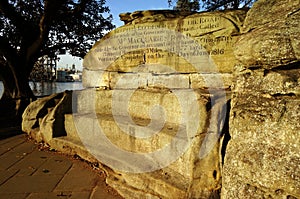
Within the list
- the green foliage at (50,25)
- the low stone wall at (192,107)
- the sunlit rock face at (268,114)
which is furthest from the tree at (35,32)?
the sunlit rock face at (268,114)

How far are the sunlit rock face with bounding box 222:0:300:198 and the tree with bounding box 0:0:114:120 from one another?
26.6ft

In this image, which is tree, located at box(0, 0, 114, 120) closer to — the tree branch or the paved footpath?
the tree branch

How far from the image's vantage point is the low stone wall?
77.5 inches

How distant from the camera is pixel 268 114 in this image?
6.47ft

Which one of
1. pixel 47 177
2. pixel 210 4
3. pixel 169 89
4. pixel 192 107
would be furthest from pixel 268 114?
pixel 210 4

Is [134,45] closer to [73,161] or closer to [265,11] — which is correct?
[73,161]

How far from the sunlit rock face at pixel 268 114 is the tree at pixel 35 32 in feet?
26.6

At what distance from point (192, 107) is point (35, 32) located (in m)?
9.03

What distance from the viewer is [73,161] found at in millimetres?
4566

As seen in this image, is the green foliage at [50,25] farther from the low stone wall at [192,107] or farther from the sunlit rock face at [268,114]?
the sunlit rock face at [268,114]

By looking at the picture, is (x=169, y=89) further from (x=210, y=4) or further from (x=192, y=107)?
(x=210, y=4)

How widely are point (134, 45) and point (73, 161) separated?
2361mm

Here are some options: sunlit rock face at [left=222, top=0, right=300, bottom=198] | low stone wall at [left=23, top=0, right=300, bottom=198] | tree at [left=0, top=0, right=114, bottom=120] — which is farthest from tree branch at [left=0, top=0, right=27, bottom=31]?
sunlit rock face at [left=222, top=0, right=300, bottom=198]

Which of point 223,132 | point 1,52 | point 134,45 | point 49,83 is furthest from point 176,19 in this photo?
point 49,83
